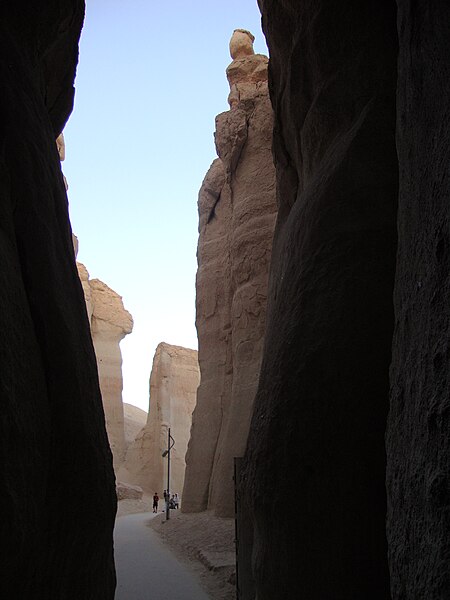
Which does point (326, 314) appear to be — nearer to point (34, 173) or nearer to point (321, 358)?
point (321, 358)

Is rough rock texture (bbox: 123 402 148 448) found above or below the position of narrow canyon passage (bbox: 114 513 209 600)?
above

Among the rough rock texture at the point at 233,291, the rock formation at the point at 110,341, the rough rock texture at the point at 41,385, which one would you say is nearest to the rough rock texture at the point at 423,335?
the rough rock texture at the point at 41,385

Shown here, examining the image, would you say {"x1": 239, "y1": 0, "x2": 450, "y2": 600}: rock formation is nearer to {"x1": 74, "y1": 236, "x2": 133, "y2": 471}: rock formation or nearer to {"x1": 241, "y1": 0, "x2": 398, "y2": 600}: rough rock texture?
{"x1": 241, "y1": 0, "x2": 398, "y2": 600}: rough rock texture

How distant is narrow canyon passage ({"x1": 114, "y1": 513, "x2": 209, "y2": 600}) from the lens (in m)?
6.52

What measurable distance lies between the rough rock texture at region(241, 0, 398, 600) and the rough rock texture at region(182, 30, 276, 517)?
7.72 m

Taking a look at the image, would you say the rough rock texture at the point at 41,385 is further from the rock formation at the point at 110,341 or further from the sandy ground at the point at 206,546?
the rock formation at the point at 110,341

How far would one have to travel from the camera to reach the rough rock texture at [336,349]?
12.0 feet

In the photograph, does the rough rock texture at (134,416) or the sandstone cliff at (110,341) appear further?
the rough rock texture at (134,416)

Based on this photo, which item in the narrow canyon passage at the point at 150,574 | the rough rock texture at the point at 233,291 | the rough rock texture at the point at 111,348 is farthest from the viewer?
the rough rock texture at the point at 111,348

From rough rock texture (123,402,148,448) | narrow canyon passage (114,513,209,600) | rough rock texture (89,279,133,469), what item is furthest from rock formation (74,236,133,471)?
narrow canyon passage (114,513,209,600)

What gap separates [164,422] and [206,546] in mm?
20328

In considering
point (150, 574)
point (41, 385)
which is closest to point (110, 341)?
point (150, 574)

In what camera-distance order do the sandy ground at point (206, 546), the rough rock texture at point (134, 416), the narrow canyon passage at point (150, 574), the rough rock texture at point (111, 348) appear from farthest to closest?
the rough rock texture at point (134, 416)
the rough rock texture at point (111, 348)
the sandy ground at point (206, 546)
the narrow canyon passage at point (150, 574)

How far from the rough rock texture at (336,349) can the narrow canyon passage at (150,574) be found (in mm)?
2717
